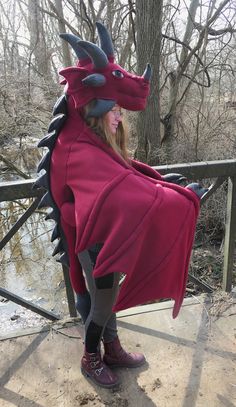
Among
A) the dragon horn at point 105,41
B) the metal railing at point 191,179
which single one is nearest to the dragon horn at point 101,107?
the dragon horn at point 105,41

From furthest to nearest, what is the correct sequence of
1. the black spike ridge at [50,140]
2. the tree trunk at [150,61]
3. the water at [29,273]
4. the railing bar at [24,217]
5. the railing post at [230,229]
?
the tree trunk at [150,61] → the water at [29,273] → the railing post at [230,229] → the railing bar at [24,217] → the black spike ridge at [50,140]

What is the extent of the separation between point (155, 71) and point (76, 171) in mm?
4786

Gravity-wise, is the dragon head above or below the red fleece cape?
above

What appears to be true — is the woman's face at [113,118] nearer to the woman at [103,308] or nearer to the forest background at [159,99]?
the woman at [103,308]

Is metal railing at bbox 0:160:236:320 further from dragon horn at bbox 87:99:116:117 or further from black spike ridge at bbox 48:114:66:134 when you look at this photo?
dragon horn at bbox 87:99:116:117

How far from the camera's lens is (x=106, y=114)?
61.4 inches

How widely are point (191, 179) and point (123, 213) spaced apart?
1204mm

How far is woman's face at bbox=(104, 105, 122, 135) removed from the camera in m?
1.58

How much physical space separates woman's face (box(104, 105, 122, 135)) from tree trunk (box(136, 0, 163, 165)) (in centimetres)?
436

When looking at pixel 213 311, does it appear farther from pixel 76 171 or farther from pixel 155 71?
pixel 155 71

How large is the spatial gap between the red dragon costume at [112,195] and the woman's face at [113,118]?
0.04 m

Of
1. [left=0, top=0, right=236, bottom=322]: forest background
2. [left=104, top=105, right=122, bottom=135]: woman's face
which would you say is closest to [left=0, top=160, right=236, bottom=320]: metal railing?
[left=104, top=105, right=122, bottom=135]: woman's face

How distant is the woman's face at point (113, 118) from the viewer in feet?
5.17

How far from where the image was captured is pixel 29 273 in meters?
5.69
